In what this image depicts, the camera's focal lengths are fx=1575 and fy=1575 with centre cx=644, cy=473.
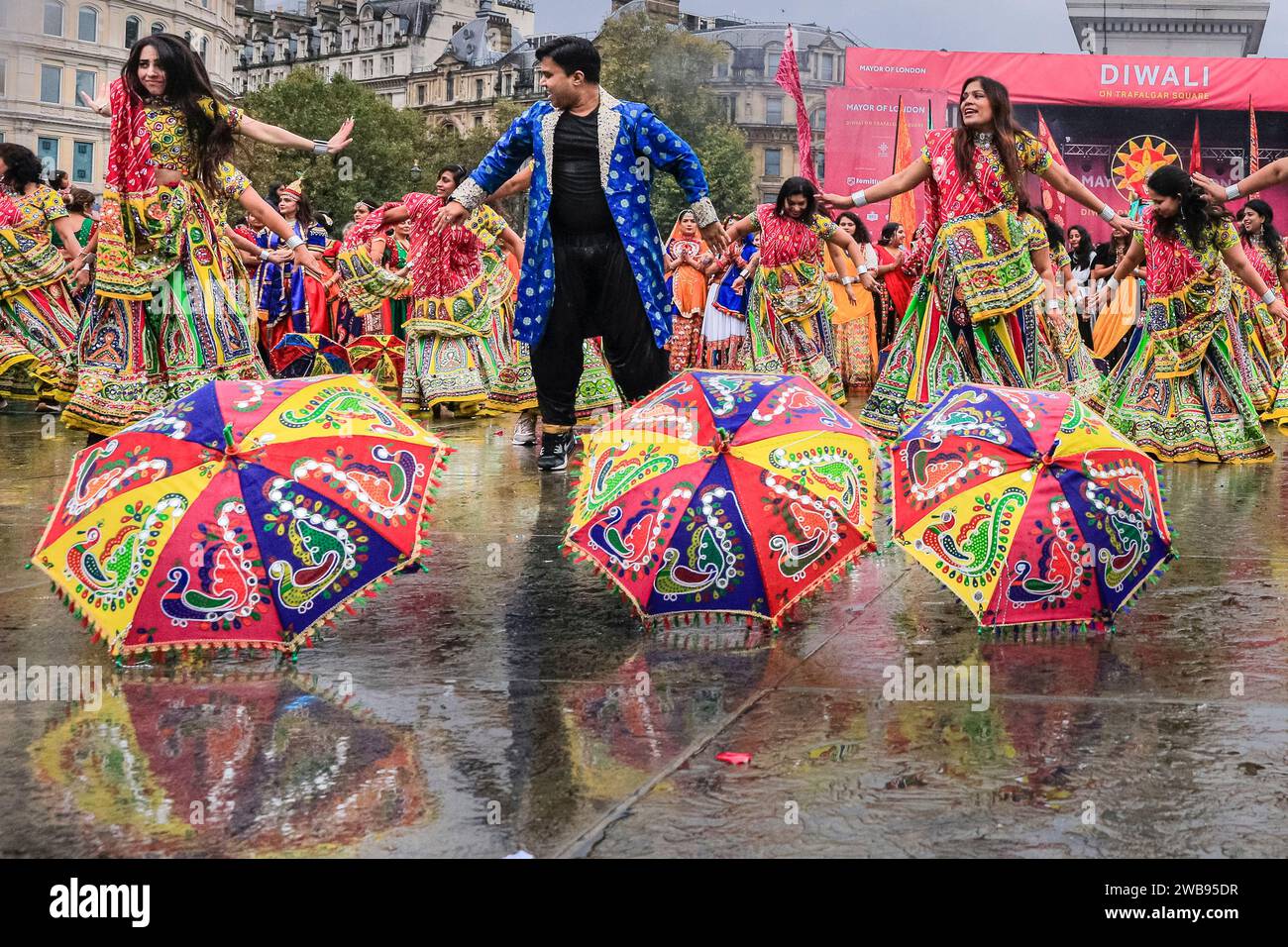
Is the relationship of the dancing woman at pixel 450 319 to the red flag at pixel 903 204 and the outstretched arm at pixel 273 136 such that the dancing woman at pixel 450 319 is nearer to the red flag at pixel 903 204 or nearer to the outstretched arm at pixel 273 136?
the outstretched arm at pixel 273 136

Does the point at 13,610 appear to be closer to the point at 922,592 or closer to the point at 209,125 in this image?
the point at 922,592

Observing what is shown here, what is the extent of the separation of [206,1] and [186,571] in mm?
80513

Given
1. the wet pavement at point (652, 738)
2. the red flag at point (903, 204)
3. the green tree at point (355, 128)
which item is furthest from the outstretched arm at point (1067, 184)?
the green tree at point (355, 128)

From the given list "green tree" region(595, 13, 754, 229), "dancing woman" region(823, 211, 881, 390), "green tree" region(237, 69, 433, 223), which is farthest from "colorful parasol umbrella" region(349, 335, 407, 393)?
"green tree" region(237, 69, 433, 223)

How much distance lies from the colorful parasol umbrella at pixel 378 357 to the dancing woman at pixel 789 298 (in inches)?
133

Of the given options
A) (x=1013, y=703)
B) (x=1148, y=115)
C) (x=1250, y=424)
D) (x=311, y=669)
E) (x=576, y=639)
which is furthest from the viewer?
(x=1148, y=115)

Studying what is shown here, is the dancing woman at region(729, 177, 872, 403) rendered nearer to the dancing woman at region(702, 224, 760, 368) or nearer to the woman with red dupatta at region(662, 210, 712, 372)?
the dancing woman at region(702, 224, 760, 368)

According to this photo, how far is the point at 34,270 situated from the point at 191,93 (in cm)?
490

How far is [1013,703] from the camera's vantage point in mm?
3561

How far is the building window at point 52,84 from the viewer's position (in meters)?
63.7

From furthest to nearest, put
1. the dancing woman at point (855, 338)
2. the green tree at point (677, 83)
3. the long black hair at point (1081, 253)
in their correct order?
the green tree at point (677, 83)
the dancing woman at point (855, 338)
the long black hair at point (1081, 253)

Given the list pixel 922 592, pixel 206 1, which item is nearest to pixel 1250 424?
pixel 922 592

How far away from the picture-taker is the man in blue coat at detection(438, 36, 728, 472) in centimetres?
680

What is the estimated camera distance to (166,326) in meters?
7.61
